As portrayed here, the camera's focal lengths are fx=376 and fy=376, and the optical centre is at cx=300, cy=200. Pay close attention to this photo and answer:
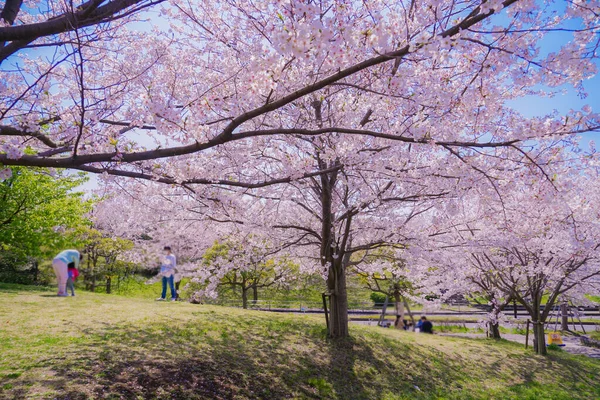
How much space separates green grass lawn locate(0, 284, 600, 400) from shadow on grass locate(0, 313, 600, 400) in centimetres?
2

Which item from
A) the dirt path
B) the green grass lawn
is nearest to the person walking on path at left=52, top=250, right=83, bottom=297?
the green grass lawn

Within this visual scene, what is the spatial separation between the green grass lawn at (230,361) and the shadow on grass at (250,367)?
2cm

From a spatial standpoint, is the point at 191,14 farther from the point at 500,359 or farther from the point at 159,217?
the point at 500,359

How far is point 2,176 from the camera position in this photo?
4.00m

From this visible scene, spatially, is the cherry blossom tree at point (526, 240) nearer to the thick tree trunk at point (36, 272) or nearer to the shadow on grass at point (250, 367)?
the shadow on grass at point (250, 367)

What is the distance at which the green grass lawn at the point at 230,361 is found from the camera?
191 inches

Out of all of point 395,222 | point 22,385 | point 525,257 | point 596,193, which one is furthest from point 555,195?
point 596,193

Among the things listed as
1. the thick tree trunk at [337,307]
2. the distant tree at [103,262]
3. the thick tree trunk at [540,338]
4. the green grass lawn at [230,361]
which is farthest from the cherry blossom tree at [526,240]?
the distant tree at [103,262]

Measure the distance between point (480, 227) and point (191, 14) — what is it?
26.3ft

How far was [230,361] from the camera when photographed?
633 cm

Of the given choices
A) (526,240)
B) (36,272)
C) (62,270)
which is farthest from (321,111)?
(36,272)

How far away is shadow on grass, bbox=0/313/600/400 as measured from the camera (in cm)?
471

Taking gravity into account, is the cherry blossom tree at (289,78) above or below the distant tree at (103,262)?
above

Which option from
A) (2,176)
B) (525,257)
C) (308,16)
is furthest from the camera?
(525,257)
